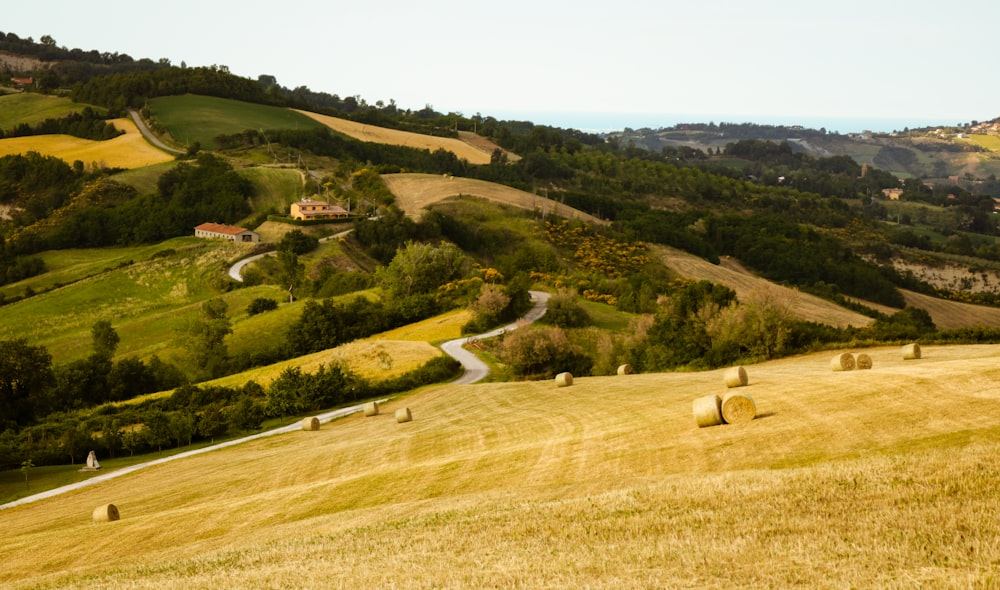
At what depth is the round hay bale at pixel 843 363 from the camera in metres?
33.4

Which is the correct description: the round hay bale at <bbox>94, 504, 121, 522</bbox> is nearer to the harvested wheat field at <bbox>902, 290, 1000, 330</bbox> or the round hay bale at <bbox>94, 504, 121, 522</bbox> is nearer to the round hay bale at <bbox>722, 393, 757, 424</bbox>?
the round hay bale at <bbox>722, 393, 757, 424</bbox>

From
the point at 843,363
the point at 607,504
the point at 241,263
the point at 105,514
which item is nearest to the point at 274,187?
the point at 241,263

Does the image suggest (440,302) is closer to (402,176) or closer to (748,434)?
(748,434)

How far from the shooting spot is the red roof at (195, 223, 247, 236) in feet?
435

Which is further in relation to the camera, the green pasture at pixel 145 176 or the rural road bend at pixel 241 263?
the green pasture at pixel 145 176

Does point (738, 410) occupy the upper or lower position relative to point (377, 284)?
upper

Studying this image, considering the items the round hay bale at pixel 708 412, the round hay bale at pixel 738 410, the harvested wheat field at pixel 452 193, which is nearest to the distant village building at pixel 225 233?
the harvested wheat field at pixel 452 193

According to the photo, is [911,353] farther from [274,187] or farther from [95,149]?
[95,149]

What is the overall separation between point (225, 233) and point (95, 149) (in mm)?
64702

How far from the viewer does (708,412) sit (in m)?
24.6

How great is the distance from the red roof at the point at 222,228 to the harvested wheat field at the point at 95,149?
41.7 metres

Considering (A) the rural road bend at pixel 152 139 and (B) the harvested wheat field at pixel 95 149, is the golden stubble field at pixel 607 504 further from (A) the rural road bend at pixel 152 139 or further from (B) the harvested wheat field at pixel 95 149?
(A) the rural road bend at pixel 152 139

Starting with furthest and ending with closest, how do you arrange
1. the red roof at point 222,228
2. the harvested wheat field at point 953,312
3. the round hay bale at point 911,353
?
the red roof at point 222,228 < the harvested wheat field at point 953,312 < the round hay bale at point 911,353

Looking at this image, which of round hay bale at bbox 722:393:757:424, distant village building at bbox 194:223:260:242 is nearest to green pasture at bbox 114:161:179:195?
distant village building at bbox 194:223:260:242
